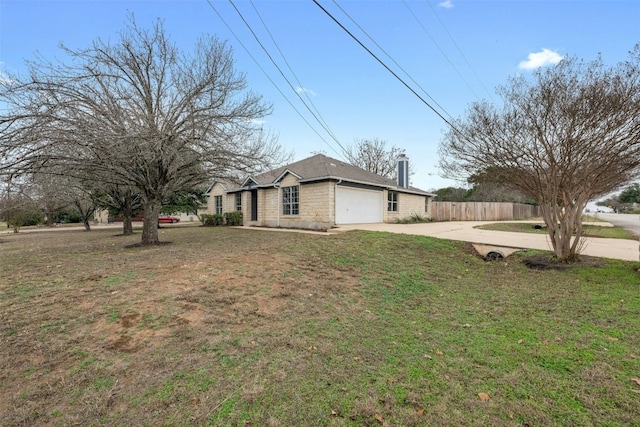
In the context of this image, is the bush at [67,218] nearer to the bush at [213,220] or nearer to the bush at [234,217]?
the bush at [213,220]

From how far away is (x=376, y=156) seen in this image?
35.9 metres

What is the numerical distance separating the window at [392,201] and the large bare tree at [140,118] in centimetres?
1133

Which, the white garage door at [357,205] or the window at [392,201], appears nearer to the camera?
the white garage door at [357,205]

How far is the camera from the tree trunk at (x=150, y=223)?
10.8 meters

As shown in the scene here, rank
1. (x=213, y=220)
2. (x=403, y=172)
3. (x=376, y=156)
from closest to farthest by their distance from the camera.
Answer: (x=213, y=220) → (x=403, y=172) → (x=376, y=156)

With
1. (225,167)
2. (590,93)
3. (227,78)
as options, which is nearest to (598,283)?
(590,93)

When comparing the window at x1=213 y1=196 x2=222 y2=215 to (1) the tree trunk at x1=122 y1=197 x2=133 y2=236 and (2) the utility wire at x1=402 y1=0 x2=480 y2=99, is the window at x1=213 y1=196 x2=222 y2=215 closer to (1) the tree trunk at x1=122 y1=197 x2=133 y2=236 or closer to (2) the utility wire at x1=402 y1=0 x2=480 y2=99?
(1) the tree trunk at x1=122 y1=197 x2=133 y2=236

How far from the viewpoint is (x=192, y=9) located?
7402 mm

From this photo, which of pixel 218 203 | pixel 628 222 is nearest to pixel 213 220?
pixel 218 203

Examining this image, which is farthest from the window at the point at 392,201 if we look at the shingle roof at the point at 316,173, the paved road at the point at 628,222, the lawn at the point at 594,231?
the paved road at the point at 628,222

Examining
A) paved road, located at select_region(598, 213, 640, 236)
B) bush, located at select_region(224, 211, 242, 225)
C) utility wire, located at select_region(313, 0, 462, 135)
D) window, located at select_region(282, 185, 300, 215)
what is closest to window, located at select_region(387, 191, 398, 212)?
window, located at select_region(282, 185, 300, 215)

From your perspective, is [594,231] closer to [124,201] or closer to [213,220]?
[213,220]

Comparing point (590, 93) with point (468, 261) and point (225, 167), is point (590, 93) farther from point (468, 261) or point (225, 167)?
point (225, 167)

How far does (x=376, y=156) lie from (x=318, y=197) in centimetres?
2154
